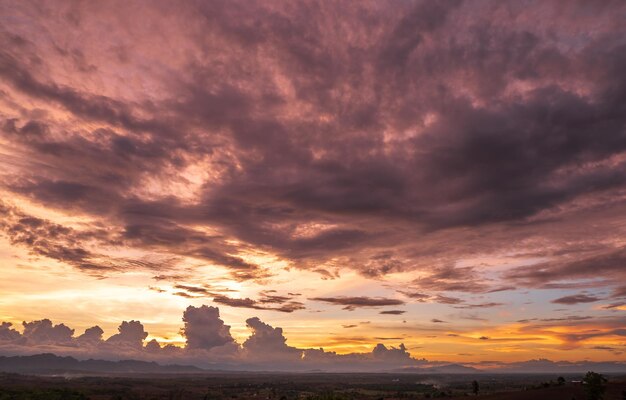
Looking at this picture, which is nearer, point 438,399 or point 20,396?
point 438,399

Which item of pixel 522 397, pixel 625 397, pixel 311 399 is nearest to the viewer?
pixel 625 397

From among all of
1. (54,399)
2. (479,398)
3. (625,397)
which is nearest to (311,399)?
(479,398)

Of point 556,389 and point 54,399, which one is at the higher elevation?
point 556,389

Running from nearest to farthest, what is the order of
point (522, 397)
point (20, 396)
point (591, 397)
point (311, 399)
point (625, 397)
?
point (591, 397)
point (625, 397)
point (311, 399)
point (522, 397)
point (20, 396)

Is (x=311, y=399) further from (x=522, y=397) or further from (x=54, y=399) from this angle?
(x=54, y=399)

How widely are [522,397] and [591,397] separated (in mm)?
49264

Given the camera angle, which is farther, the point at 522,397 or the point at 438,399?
the point at 438,399

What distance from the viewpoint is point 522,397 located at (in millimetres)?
149250

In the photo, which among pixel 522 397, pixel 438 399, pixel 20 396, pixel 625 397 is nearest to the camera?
pixel 625 397

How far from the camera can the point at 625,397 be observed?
118 meters

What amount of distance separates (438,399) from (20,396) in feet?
568

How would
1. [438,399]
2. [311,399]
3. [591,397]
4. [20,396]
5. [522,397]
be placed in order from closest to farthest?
1. [591,397]
2. [311,399]
3. [522,397]
4. [438,399]
5. [20,396]

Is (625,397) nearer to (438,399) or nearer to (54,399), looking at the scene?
(438,399)

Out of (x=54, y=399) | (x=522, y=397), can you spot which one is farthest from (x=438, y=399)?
(x=54, y=399)
